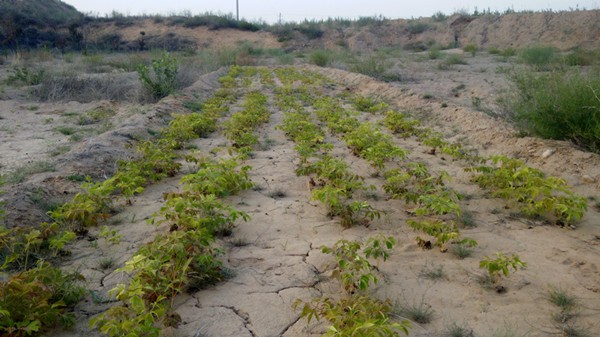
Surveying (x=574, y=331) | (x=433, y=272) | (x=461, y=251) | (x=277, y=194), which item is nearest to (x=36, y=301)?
(x=433, y=272)

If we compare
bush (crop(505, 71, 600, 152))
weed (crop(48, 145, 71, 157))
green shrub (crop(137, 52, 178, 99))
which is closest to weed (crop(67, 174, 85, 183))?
weed (crop(48, 145, 71, 157))

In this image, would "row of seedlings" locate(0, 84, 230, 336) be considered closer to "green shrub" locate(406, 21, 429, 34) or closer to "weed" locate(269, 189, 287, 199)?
"weed" locate(269, 189, 287, 199)

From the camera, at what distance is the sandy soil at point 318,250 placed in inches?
109

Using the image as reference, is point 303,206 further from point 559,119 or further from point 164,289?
point 559,119

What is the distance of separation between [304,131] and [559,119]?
11.9ft

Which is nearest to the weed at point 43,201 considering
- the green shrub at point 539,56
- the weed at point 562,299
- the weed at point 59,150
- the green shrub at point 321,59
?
the weed at point 59,150

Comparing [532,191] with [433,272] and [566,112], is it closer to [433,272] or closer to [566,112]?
[433,272]

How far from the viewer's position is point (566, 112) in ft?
19.4

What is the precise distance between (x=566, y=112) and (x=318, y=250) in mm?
4294

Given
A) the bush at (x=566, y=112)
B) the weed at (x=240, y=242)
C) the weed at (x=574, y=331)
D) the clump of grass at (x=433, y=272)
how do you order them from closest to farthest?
the weed at (x=574, y=331) < the clump of grass at (x=433, y=272) < the weed at (x=240, y=242) < the bush at (x=566, y=112)

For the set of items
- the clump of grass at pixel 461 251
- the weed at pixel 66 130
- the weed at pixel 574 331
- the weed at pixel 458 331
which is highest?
the weed at pixel 66 130

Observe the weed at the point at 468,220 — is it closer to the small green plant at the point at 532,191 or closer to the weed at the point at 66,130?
the small green plant at the point at 532,191

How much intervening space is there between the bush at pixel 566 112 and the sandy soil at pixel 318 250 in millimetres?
292

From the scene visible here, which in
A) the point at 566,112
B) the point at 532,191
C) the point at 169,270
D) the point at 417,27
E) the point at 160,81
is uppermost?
the point at 417,27
